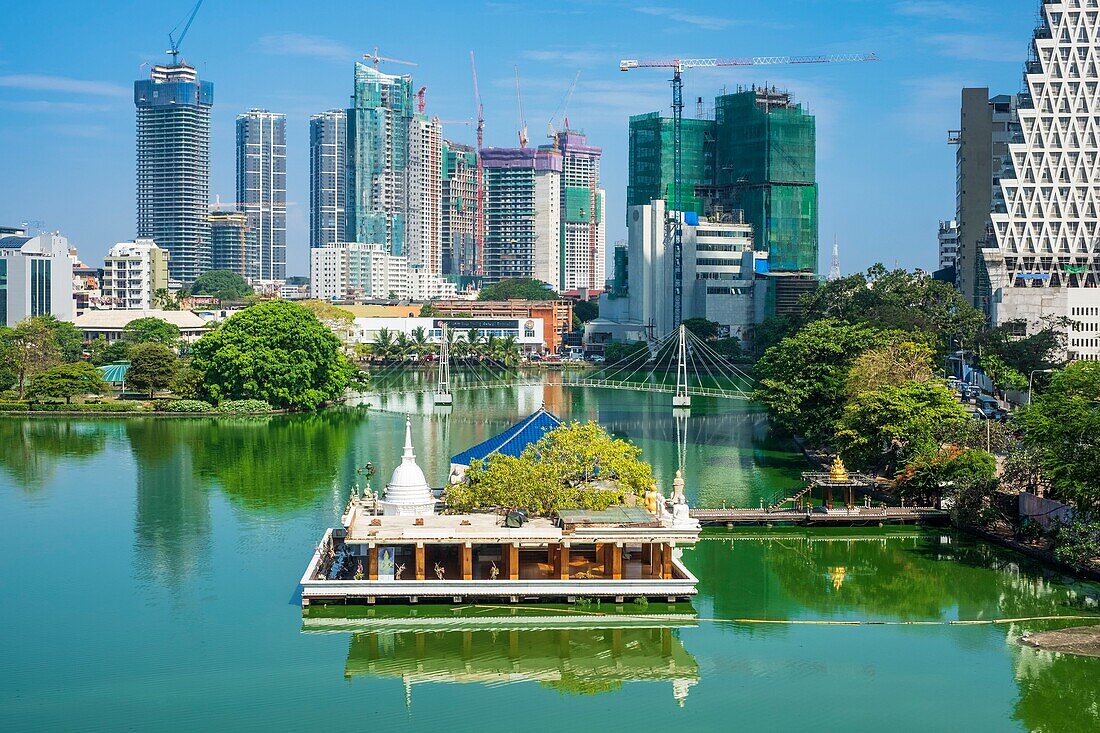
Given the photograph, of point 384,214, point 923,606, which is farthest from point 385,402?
point 384,214

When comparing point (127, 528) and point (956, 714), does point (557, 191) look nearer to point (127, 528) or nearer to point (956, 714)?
point (127, 528)

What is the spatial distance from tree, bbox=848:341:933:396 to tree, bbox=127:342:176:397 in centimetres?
3241

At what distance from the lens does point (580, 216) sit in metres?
178

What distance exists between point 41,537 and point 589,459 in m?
12.8

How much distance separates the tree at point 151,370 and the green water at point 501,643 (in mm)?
26721

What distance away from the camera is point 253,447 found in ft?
159

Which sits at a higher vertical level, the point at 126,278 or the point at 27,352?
the point at 126,278

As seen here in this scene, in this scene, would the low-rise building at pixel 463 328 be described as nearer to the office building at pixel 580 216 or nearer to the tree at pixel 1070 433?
the office building at pixel 580 216

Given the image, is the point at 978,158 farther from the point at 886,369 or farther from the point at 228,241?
the point at 228,241

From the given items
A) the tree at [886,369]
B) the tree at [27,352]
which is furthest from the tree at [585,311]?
the tree at [886,369]

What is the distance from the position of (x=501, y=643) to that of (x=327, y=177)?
17417 centimetres

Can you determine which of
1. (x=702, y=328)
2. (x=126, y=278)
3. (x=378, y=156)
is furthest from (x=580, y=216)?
(x=702, y=328)

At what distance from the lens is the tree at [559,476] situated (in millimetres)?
28469

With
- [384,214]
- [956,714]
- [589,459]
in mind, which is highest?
[384,214]
